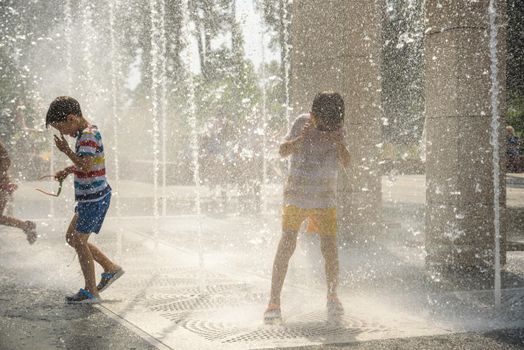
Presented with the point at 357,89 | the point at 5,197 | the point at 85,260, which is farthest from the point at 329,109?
the point at 5,197

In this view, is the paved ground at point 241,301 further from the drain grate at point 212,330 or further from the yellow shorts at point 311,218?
the yellow shorts at point 311,218

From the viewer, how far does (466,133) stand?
721 cm

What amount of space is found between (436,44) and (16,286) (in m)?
4.37

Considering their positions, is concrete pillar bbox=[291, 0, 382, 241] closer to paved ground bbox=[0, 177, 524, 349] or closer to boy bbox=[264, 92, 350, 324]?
paved ground bbox=[0, 177, 524, 349]

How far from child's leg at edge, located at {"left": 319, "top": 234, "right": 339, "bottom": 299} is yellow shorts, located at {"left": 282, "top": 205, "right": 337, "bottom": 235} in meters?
0.05

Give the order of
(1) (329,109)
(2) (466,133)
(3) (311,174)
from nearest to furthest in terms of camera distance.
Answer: (1) (329,109)
(3) (311,174)
(2) (466,133)

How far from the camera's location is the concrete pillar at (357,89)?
9.16 meters

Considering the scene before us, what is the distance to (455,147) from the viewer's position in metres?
7.24

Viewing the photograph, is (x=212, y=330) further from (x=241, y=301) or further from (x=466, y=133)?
(x=466, y=133)

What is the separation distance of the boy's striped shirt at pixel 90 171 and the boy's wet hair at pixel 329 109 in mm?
1675

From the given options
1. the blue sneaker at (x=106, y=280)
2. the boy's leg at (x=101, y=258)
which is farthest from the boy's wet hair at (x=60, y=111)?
the blue sneaker at (x=106, y=280)

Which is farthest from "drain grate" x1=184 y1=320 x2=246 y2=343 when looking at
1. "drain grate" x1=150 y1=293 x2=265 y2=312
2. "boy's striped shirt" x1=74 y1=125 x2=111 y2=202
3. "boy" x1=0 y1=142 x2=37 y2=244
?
"boy" x1=0 y1=142 x2=37 y2=244

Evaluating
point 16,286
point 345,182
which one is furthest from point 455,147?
point 16,286

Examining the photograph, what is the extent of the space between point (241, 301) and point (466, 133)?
9.11 feet
